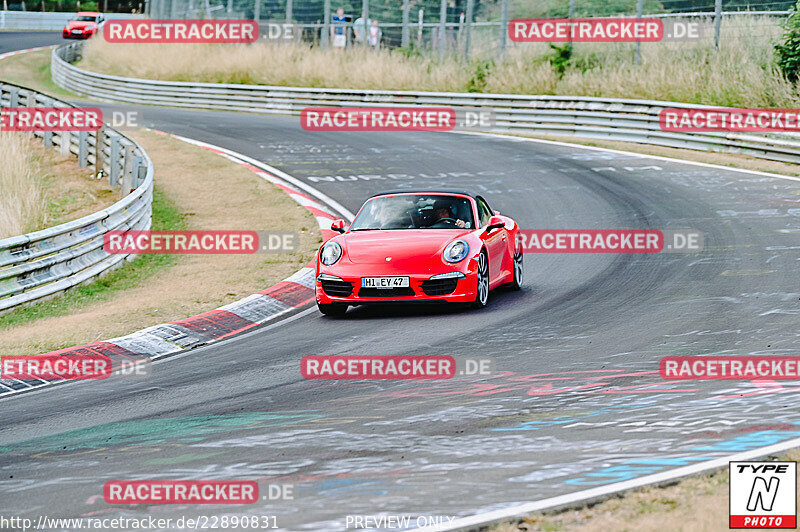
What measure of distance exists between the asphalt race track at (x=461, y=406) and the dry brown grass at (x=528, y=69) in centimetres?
1210

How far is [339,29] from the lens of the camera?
3703 cm

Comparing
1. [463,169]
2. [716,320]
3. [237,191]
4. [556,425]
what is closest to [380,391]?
[556,425]

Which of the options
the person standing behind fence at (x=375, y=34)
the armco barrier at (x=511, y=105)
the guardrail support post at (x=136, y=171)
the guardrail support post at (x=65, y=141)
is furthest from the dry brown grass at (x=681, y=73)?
the guardrail support post at (x=136, y=171)

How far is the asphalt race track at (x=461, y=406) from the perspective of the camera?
591cm

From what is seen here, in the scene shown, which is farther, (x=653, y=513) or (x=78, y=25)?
(x=78, y=25)

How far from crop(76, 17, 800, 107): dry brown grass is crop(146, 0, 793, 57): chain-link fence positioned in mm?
277

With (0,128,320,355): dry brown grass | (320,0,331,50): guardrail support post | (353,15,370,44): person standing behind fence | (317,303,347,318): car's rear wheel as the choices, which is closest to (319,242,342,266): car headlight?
(317,303,347,318): car's rear wheel

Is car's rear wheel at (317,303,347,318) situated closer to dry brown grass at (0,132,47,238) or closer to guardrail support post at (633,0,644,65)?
dry brown grass at (0,132,47,238)

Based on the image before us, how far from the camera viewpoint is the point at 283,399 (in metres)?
8.04

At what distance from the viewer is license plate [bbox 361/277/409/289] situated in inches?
436

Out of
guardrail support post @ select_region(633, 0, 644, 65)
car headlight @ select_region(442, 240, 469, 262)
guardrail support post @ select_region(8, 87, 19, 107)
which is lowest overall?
car headlight @ select_region(442, 240, 469, 262)

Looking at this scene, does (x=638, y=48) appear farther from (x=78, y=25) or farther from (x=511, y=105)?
(x=78, y=25)

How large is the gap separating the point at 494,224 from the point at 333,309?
2.12 metres

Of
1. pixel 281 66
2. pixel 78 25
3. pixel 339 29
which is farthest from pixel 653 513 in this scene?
pixel 78 25
